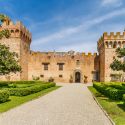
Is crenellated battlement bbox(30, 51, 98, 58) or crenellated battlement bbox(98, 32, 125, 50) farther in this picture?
crenellated battlement bbox(30, 51, 98, 58)

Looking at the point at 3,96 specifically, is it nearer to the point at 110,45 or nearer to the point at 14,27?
the point at 14,27

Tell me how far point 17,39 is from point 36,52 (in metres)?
8.00

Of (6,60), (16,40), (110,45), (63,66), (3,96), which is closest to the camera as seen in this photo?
(3,96)

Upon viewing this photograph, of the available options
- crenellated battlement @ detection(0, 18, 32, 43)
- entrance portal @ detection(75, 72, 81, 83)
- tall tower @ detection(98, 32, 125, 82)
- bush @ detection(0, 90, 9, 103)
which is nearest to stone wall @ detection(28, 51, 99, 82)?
entrance portal @ detection(75, 72, 81, 83)

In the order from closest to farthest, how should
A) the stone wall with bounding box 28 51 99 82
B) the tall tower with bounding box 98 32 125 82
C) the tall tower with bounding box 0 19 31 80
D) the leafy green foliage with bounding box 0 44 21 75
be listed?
the leafy green foliage with bounding box 0 44 21 75 < the tall tower with bounding box 0 19 31 80 < the tall tower with bounding box 98 32 125 82 < the stone wall with bounding box 28 51 99 82

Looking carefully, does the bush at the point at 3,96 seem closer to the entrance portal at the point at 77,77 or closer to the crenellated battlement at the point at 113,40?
the crenellated battlement at the point at 113,40

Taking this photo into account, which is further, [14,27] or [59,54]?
[59,54]

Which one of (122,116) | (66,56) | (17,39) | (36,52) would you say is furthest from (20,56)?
(122,116)

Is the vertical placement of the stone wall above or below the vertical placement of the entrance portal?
above

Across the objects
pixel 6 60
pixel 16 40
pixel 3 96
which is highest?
pixel 16 40

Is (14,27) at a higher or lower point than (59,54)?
higher

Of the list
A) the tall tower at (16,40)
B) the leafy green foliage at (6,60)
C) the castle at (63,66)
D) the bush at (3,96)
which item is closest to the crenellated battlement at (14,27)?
the tall tower at (16,40)

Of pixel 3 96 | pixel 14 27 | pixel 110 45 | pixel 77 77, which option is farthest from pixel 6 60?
pixel 77 77

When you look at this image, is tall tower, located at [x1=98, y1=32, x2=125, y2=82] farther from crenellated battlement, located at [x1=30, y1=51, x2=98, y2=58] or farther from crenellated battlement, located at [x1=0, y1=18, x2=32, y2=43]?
crenellated battlement, located at [x1=0, y1=18, x2=32, y2=43]
